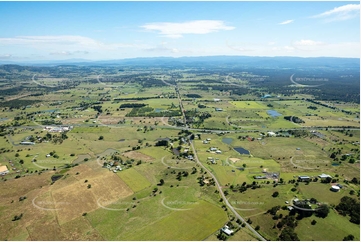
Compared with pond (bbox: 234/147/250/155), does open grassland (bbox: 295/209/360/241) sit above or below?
below

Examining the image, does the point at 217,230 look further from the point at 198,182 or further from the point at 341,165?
the point at 341,165

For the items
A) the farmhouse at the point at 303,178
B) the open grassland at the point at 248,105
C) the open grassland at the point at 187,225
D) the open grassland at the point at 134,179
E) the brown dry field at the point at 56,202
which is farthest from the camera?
the open grassland at the point at 248,105

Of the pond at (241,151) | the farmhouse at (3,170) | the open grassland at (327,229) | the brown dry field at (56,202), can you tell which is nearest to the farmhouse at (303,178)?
the open grassland at (327,229)

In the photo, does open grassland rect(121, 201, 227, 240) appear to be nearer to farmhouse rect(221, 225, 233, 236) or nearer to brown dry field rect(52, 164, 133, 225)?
farmhouse rect(221, 225, 233, 236)

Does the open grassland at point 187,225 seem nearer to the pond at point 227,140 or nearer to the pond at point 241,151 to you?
the pond at point 241,151

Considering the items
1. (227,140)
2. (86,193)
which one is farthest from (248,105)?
(86,193)

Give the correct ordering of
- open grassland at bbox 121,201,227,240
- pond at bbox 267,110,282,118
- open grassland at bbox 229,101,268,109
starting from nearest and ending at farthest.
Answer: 1. open grassland at bbox 121,201,227,240
2. pond at bbox 267,110,282,118
3. open grassland at bbox 229,101,268,109

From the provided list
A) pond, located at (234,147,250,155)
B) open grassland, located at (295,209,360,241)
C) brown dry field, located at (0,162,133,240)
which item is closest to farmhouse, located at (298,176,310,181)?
open grassland, located at (295,209,360,241)

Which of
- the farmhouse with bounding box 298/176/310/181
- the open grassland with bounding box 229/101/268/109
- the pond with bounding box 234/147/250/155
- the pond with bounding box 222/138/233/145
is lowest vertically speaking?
the pond with bounding box 234/147/250/155

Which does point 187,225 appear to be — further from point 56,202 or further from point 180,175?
point 56,202

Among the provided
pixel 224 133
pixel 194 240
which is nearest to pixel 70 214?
pixel 194 240

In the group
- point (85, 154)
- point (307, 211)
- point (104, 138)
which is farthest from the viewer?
point (104, 138)
